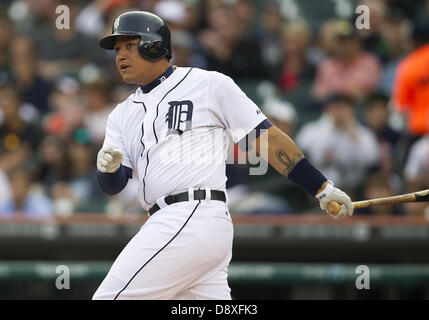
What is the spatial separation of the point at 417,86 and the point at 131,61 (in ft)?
12.2

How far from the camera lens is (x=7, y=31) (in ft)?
29.2

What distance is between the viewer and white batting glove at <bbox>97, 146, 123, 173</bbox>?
3.79 metres

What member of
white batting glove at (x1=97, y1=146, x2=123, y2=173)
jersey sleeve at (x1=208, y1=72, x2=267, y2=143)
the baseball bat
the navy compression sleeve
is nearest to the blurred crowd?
the baseball bat

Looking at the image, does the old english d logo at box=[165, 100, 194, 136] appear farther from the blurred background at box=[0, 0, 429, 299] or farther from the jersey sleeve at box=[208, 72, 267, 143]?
the blurred background at box=[0, 0, 429, 299]

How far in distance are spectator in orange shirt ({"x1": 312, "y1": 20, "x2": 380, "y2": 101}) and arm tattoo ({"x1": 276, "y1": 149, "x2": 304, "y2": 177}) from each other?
4202 mm

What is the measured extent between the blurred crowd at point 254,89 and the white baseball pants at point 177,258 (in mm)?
2703

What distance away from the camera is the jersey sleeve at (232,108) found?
3891mm

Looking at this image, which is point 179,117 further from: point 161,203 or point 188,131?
point 161,203

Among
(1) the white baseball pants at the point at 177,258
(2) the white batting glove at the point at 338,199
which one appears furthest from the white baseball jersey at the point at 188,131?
(2) the white batting glove at the point at 338,199

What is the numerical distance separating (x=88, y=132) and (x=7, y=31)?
2046mm

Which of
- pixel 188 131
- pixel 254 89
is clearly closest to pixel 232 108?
pixel 188 131

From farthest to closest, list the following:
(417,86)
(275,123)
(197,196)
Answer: (417,86)
(275,123)
(197,196)

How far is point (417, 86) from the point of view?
7.11m

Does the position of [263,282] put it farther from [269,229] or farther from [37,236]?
[37,236]
